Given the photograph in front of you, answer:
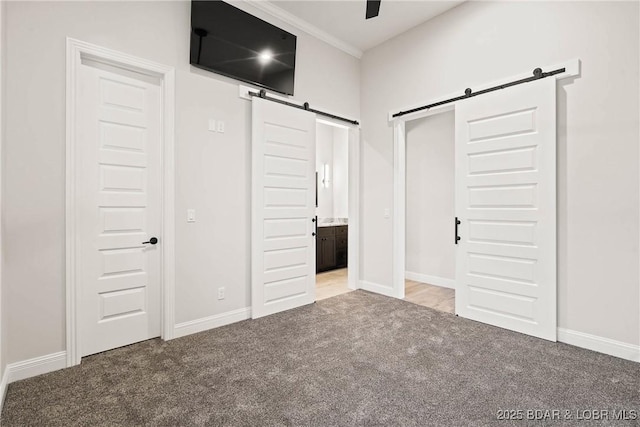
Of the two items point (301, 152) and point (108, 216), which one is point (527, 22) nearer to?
point (301, 152)

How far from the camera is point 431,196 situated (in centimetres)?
496

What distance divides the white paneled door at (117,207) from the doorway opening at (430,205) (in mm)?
3232

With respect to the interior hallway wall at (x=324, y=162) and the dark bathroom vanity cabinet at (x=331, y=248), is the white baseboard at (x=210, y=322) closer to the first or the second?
the dark bathroom vanity cabinet at (x=331, y=248)

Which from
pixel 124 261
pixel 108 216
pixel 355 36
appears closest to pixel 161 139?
pixel 108 216

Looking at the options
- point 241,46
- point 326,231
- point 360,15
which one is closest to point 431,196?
point 326,231

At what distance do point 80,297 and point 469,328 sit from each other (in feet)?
11.1

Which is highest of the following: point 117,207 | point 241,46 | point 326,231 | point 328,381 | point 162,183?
point 241,46

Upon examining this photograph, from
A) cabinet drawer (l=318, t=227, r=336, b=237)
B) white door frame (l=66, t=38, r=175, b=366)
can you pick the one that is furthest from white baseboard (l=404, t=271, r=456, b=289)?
white door frame (l=66, t=38, r=175, b=366)

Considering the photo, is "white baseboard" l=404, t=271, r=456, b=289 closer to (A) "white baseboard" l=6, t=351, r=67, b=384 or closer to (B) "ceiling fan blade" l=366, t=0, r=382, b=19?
(B) "ceiling fan blade" l=366, t=0, r=382, b=19

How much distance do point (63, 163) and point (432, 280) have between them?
466 cm

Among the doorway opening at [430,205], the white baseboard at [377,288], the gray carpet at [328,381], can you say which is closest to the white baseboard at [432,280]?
the doorway opening at [430,205]

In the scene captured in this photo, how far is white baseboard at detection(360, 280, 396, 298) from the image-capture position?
13.8ft

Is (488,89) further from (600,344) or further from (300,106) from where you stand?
(600,344)

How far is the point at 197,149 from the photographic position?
9.87ft
